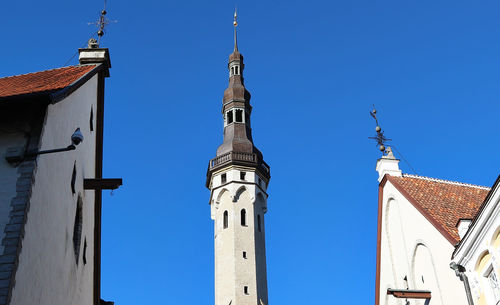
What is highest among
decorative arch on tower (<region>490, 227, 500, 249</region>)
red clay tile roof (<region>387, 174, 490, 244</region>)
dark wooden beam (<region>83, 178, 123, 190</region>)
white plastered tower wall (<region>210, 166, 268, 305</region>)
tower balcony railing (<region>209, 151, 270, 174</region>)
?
tower balcony railing (<region>209, 151, 270, 174</region>)

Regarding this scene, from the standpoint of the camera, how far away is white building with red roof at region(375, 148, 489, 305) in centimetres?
1658

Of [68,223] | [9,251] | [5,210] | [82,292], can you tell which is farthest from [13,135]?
[82,292]

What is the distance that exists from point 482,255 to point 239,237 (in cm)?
2856

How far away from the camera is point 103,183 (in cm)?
1416

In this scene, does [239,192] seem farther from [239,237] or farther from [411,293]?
[411,293]

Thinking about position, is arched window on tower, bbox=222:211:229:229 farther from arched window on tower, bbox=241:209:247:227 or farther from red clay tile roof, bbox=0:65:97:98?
red clay tile roof, bbox=0:65:97:98

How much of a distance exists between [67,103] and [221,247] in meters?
30.1

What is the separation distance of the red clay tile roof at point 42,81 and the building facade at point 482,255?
8.88 metres

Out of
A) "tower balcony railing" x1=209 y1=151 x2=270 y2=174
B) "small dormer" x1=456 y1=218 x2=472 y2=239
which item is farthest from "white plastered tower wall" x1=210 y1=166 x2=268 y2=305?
"small dormer" x1=456 y1=218 x2=472 y2=239

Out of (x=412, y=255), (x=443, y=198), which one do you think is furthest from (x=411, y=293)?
(x=443, y=198)

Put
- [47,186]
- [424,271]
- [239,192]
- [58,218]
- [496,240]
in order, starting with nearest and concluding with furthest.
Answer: [47,186]
[58,218]
[496,240]
[424,271]
[239,192]

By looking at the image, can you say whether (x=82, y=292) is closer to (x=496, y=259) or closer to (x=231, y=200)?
(x=496, y=259)

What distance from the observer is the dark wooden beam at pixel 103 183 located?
547 inches

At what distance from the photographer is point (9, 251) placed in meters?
9.23
